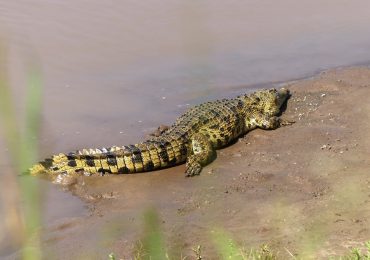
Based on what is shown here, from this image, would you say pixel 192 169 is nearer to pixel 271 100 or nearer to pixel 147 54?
pixel 271 100

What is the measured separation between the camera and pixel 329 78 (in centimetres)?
827

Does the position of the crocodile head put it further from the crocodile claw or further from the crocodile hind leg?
the crocodile claw

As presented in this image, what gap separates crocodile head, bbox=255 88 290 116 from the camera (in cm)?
711

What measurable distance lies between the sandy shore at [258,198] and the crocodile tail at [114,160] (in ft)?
0.37

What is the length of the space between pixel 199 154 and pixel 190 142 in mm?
238

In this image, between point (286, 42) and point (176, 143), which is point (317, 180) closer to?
point (176, 143)

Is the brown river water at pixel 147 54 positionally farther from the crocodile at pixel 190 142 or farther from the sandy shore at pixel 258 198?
the sandy shore at pixel 258 198

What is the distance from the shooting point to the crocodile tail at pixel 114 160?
5.59m

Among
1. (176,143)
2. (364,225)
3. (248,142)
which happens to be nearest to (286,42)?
(248,142)

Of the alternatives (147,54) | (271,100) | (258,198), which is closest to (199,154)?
(258,198)

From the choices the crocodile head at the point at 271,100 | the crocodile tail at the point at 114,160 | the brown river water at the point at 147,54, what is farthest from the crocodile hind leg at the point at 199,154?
the crocodile head at the point at 271,100

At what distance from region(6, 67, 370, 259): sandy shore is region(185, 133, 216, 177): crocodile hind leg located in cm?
8

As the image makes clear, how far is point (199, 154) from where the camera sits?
6047 mm

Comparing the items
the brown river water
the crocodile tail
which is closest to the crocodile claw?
the crocodile tail
